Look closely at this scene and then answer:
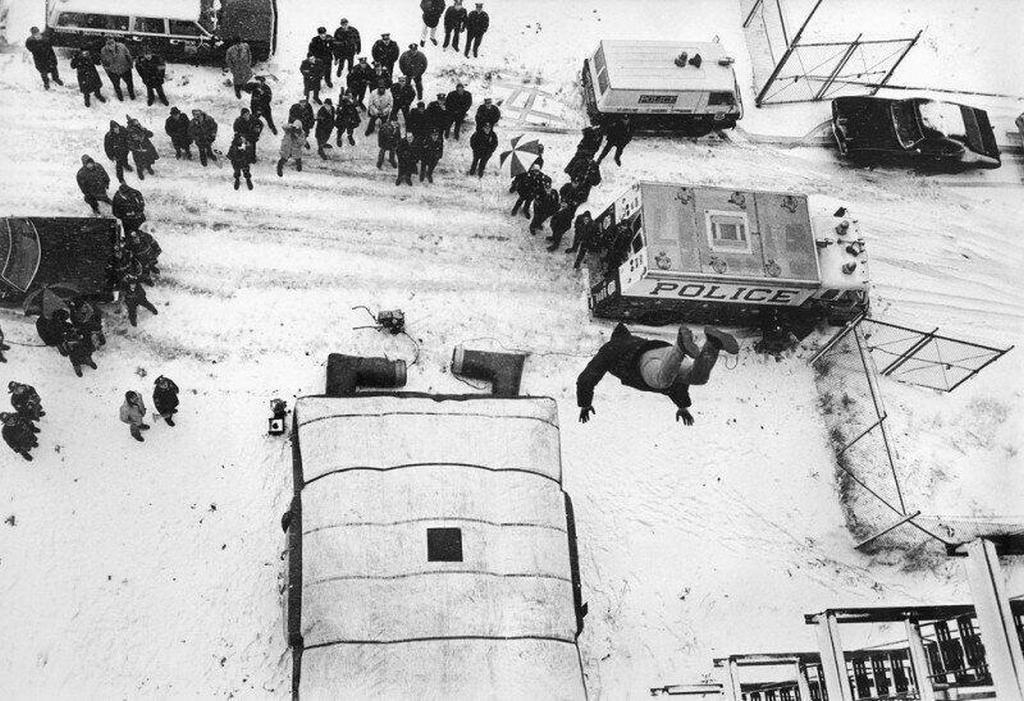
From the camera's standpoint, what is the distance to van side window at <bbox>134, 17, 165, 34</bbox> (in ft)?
57.8

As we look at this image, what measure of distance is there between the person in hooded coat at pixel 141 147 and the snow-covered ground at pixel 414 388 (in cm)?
40

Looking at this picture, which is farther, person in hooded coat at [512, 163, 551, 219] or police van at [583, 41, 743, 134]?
police van at [583, 41, 743, 134]

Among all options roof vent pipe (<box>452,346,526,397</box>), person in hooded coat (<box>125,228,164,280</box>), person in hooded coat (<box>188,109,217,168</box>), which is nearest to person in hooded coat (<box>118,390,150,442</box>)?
person in hooded coat (<box>125,228,164,280</box>)

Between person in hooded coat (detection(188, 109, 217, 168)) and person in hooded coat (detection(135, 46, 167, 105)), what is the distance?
162 centimetres

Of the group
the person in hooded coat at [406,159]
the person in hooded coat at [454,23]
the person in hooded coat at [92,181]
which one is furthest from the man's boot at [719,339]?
the person in hooded coat at [454,23]

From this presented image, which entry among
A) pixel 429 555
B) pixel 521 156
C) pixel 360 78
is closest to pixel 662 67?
pixel 521 156

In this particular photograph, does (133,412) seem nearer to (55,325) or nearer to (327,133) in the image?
(55,325)

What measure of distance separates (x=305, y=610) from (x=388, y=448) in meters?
2.64

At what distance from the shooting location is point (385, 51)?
18.2 meters

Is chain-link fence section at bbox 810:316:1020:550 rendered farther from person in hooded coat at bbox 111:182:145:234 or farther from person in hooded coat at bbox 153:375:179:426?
person in hooded coat at bbox 111:182:145:234

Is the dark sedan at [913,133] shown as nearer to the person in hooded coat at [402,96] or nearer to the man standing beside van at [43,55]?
the person in hooded coat at [402,96]

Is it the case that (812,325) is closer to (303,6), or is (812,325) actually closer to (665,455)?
(665,455)

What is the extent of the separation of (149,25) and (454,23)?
7003 millimetres

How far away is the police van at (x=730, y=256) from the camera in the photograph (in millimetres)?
15469
